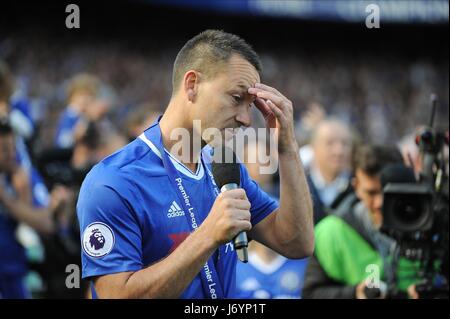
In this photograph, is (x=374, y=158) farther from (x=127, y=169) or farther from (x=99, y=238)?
(x=99, y=238)

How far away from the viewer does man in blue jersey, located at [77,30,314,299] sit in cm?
289

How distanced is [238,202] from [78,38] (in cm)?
1636

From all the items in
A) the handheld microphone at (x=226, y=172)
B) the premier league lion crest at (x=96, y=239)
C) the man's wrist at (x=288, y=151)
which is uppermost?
the man's wrist at (x=288, y=151)

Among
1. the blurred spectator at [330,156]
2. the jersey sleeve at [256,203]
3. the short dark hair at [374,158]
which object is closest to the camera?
the jersey sleeve at [256,203]

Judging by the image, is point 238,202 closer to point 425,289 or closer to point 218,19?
point 425,289

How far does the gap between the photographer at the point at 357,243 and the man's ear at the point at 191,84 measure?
6.55 ft

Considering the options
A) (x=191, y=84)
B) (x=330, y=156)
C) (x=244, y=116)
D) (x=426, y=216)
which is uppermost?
(x=191, y=84)

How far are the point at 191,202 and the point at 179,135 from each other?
0.31 m

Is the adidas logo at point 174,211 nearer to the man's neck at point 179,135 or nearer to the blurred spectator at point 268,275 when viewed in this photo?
the man's neck at point 179,135

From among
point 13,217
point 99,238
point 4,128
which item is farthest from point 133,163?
point 13,217

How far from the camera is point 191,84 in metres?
3.38

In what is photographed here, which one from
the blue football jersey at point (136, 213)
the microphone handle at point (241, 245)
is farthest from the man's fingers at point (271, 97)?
the microphone handle at point (241, 245)

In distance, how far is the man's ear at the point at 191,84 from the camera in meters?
3.36
